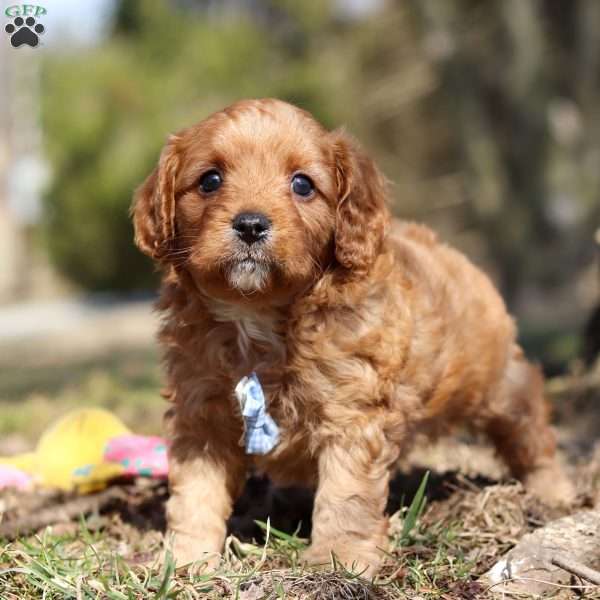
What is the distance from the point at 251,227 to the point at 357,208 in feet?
2.08

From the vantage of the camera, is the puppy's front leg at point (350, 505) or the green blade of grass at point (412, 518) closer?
the puppy's front leg at point (350, 505)

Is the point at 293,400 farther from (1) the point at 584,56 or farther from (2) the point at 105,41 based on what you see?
(2) the point at 105,41

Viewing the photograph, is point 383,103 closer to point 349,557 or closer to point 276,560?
point 276,560

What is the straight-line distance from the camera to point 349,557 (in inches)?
134

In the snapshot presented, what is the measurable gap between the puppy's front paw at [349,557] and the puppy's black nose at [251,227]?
3.80ft

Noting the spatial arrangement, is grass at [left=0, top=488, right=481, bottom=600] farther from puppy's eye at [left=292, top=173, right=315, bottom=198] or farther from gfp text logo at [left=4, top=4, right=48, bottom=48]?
gfp text logo at [left=4, top=4, right=48, bottom=48]

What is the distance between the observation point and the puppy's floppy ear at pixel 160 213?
12.4ft

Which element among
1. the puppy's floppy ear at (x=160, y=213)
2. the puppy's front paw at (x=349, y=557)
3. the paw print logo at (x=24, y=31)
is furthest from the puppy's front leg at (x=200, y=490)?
the paw print logo at (x=24, y=31)

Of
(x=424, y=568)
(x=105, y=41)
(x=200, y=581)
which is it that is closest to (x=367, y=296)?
(x=424, y=568)

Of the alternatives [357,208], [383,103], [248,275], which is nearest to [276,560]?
[248,275]

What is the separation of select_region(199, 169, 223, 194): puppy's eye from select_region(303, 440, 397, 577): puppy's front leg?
3.62 ft

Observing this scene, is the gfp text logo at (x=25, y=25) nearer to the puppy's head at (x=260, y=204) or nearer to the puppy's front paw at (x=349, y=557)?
the puppy's head at (x=260, y=204)

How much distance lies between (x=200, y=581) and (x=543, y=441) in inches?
88.8

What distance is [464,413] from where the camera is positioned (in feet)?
14.6
